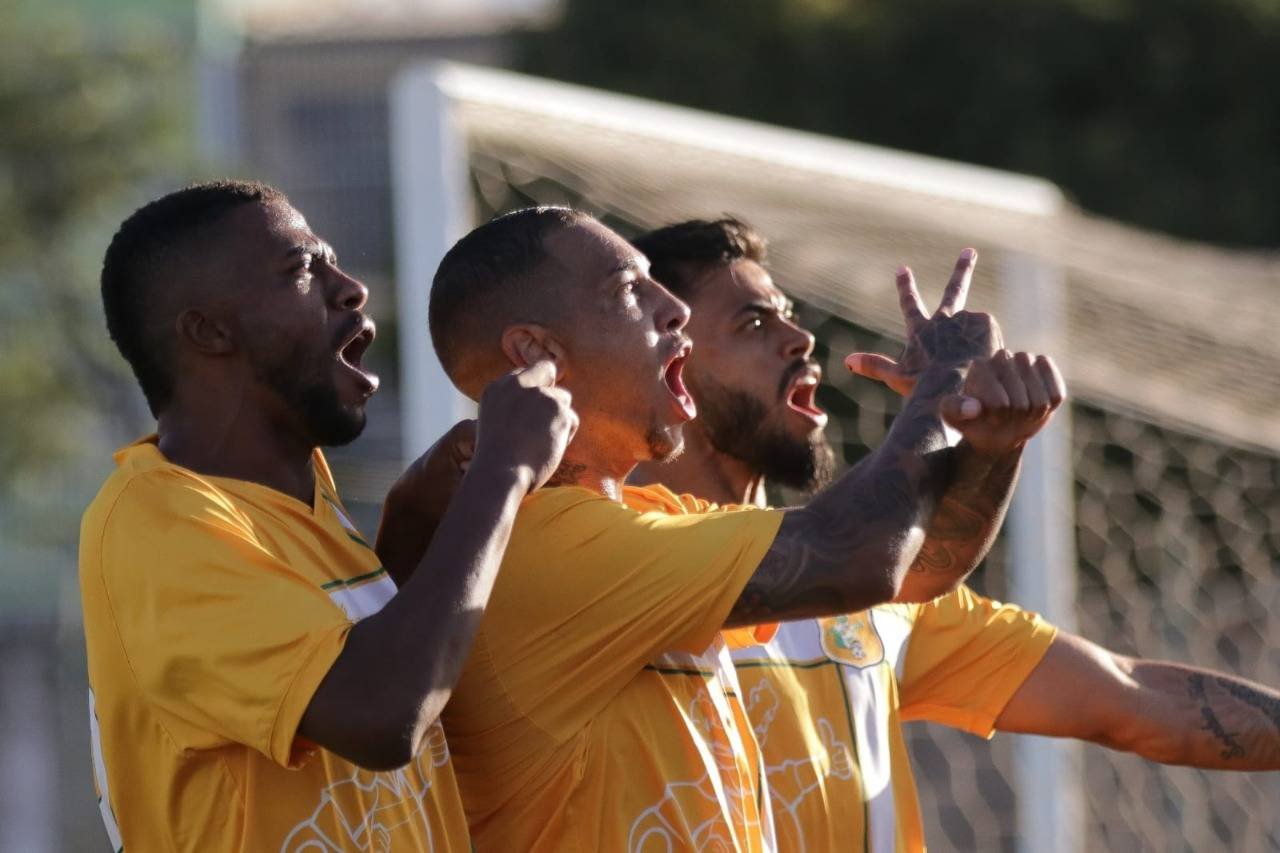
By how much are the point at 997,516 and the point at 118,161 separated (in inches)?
594

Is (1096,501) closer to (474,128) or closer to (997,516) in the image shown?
(474,128)

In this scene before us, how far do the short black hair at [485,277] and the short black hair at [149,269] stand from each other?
326mm

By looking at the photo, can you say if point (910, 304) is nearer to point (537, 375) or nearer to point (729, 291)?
point (537, 375)

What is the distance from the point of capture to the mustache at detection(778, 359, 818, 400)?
3738mm

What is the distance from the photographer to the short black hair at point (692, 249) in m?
3.82

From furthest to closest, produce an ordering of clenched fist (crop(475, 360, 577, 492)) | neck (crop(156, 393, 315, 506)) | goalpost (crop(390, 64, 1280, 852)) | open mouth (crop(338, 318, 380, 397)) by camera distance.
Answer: goalpost (crop(390, 64, 1280, 852)) → open mouth (crop(338, 318, 380, 397)) → neck (crop(156, 393, 315, 506)) → clenched fist (crop(475, 360, 577, 492))

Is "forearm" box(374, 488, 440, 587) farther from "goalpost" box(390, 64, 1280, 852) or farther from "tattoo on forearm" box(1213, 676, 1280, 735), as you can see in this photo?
"goalpost" box(390, 64, 1280, 852)

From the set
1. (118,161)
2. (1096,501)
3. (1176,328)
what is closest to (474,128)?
(1176,328)

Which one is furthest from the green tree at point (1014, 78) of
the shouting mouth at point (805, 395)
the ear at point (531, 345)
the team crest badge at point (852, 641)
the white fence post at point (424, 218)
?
the ear at point (531, 345)

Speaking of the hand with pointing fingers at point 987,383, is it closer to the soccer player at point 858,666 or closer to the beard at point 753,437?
the soccer player at point 858,666

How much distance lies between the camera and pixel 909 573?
304 centimetres

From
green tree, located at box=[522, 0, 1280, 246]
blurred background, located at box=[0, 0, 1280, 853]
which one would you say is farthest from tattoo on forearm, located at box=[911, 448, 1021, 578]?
green tree, located at box=[522, 0, 1280, 246]

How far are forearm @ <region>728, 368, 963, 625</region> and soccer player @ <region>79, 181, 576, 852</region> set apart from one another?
331 millimetres

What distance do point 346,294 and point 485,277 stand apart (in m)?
0.23
